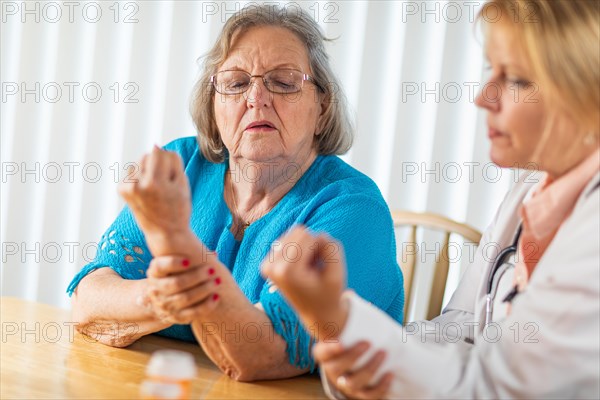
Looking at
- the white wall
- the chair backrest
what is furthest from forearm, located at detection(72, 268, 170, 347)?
the white wall

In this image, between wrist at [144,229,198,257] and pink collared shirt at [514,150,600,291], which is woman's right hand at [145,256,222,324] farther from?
pink collared shirt at [514,150,600,291]

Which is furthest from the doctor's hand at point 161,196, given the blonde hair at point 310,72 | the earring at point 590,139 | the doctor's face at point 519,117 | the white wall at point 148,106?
the white wall at point 148,106

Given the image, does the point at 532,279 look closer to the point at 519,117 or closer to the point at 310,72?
the point at 519,117

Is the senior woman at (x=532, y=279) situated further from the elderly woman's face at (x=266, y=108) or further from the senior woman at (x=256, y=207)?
the elderly woman's face at (x=266, y=108)

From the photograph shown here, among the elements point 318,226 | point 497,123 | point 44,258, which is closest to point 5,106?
point 44,258

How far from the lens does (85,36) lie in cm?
304

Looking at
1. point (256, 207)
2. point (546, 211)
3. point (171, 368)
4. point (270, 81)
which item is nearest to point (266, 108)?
point (270, 81)

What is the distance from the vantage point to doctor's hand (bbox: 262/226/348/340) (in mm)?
857

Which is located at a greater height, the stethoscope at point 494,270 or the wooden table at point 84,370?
the stethoscope at point 494,270

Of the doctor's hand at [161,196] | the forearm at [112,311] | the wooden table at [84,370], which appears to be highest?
the doctor's hand at [161,196]

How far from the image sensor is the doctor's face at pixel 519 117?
0.99 m

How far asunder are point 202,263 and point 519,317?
A: 0.48 m

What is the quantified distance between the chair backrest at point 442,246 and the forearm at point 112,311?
2.47 feet

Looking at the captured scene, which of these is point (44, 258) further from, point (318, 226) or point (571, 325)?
point (571, 325)
